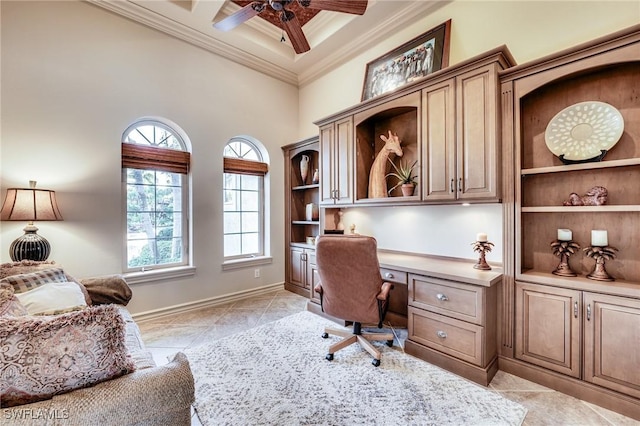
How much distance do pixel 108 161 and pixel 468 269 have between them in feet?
12.8

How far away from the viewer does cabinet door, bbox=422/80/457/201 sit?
7.95 feet

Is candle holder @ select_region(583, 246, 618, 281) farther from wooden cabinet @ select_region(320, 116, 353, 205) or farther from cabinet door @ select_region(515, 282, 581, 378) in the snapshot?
wooden cabinet @ select_region(320, 116, 353, 205)

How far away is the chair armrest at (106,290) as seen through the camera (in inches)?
88.4

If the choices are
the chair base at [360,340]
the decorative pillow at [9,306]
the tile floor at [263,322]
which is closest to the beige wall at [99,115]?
the tile floor at [263,322]

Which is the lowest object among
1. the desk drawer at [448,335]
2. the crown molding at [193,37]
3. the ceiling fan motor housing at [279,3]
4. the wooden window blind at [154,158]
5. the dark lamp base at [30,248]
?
the desk drawer at [448,335]

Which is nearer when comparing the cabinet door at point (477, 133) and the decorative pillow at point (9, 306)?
the decorative pillow at point (9, 306)

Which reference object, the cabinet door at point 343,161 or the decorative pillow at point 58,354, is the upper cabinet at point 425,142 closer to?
the cabinet door at point 343,161

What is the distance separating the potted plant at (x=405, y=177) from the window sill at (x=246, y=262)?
227 centimetres

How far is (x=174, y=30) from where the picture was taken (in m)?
3.40

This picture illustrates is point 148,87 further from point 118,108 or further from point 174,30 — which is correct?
point 174,30

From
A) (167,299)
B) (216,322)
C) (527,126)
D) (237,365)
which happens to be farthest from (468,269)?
(167,299)

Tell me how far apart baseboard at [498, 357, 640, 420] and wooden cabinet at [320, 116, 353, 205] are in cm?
217

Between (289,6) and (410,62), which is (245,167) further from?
(410,62)

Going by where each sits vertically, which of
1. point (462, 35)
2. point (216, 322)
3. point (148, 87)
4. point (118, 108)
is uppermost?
point (462, 35)
